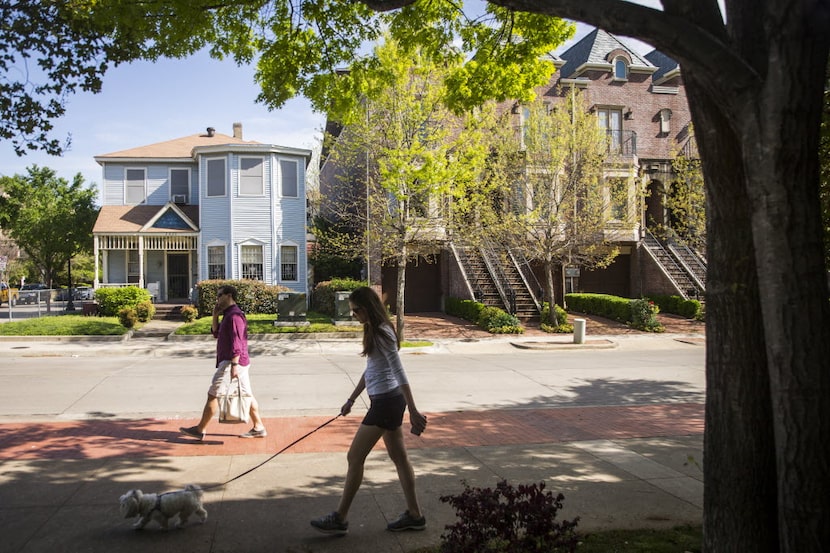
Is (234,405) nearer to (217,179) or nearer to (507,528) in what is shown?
(507,528)

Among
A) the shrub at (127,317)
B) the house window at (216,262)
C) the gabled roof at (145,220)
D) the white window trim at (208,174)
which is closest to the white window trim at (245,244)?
the house window at (216,262)

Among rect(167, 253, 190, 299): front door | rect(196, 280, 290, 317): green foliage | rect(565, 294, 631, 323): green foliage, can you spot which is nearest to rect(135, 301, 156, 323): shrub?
rect(196, 280, 290, 317): green foliage

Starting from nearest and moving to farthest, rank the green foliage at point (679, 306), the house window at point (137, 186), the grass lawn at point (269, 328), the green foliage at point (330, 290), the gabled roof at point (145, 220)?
the grass lawn at point (269, 328)
the green foliage at point (330, 290)
the green foliage at point (679, 306)
the gabled roof at point (145, 220)
the house window at point (137, 186)

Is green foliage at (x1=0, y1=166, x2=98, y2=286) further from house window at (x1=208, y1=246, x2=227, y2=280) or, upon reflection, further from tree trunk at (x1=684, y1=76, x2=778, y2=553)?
tree trunk at (x1=684, y1=76, x2=778, y2=553)

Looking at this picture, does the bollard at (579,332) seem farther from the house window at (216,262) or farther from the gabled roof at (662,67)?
the gabled roof at (662,67)

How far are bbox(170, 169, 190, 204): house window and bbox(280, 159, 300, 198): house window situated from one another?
4951mm

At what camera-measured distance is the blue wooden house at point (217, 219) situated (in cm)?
2723

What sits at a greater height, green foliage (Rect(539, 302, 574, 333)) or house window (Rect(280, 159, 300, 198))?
house window (Rect(280, 159, 300, 198))

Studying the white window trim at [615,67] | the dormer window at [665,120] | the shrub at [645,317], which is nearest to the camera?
the shrub at [645,317]

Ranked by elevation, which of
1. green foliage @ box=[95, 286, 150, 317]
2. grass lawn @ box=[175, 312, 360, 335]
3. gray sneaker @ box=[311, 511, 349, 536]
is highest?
green foliage @ box=[95, 286, 150, 317]

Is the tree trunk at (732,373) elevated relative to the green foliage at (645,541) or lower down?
elevated

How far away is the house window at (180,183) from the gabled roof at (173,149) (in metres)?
0.69

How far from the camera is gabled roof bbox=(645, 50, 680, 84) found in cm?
3227

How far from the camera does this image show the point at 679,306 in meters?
26.0
